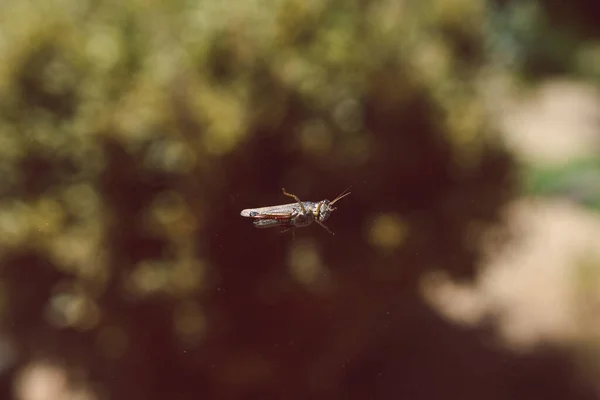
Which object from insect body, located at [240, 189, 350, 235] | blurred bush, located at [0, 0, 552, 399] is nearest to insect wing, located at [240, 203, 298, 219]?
insect body, located at [240, 189, 350, 235]

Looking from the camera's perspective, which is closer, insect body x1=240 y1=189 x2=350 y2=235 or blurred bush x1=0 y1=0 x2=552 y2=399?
insect body x1=240 y1=189 x2=350 y2=235

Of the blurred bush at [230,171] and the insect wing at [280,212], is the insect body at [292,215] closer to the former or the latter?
the insect wing at [280,212]

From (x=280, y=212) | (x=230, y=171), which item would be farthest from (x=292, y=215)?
(x=230, y=171)

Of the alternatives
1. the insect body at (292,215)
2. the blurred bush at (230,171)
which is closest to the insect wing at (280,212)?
the insect body at (292,215)

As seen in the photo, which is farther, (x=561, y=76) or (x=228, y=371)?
(x=561, y=76)

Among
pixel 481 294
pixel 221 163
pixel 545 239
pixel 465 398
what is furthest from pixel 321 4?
pixel 545 239

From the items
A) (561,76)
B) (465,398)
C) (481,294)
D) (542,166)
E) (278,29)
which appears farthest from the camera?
(561,76)

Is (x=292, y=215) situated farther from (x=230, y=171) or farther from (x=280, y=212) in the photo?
(x=230, y=171)

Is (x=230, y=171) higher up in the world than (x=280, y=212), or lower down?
lower down

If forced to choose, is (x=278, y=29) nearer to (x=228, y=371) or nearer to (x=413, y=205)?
(x=413, y=205)

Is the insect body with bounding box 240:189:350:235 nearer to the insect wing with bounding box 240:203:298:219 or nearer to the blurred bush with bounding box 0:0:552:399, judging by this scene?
the insect wing with bounding box 240:203:298:219

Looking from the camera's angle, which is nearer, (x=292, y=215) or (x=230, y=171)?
(x=292, y=215)
